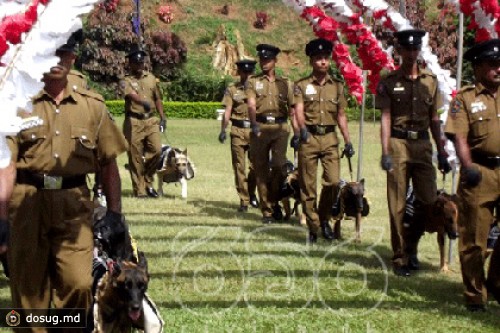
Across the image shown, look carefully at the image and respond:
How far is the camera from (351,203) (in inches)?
456

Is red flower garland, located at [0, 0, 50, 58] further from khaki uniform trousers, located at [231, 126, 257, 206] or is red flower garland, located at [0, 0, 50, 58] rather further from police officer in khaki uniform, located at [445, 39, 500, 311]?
khaki uniform trousers, located at [231, 126, 257, 206]

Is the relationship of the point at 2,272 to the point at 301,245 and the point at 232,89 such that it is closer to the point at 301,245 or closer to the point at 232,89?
the point at 301,245

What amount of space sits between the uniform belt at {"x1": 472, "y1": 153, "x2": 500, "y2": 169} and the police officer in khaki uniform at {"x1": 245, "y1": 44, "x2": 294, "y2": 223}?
226 inches

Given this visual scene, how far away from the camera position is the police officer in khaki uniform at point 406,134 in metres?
9.73

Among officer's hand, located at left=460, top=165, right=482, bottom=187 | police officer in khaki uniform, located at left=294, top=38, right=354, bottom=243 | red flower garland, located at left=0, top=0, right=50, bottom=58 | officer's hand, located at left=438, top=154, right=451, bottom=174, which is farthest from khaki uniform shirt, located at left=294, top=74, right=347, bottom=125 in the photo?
red flower garland, located at left=0, top=0, right=50, bottom=58

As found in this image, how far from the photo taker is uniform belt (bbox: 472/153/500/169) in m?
8.04

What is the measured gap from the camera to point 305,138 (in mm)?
11742

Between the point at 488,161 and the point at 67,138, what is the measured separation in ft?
12.1

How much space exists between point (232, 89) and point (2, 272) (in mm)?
7191

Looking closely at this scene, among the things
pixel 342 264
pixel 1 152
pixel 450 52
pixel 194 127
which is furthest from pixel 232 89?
pixel 194 127

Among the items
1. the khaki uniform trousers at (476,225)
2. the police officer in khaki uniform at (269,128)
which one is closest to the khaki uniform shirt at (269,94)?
the police officer in khaki uniform at (269,128)

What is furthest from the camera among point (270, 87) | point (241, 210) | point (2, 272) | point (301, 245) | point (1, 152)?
point (241, 210)

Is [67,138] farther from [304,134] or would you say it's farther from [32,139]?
[304,134]

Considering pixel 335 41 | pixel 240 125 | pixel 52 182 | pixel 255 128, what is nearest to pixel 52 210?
pixel 52 182
